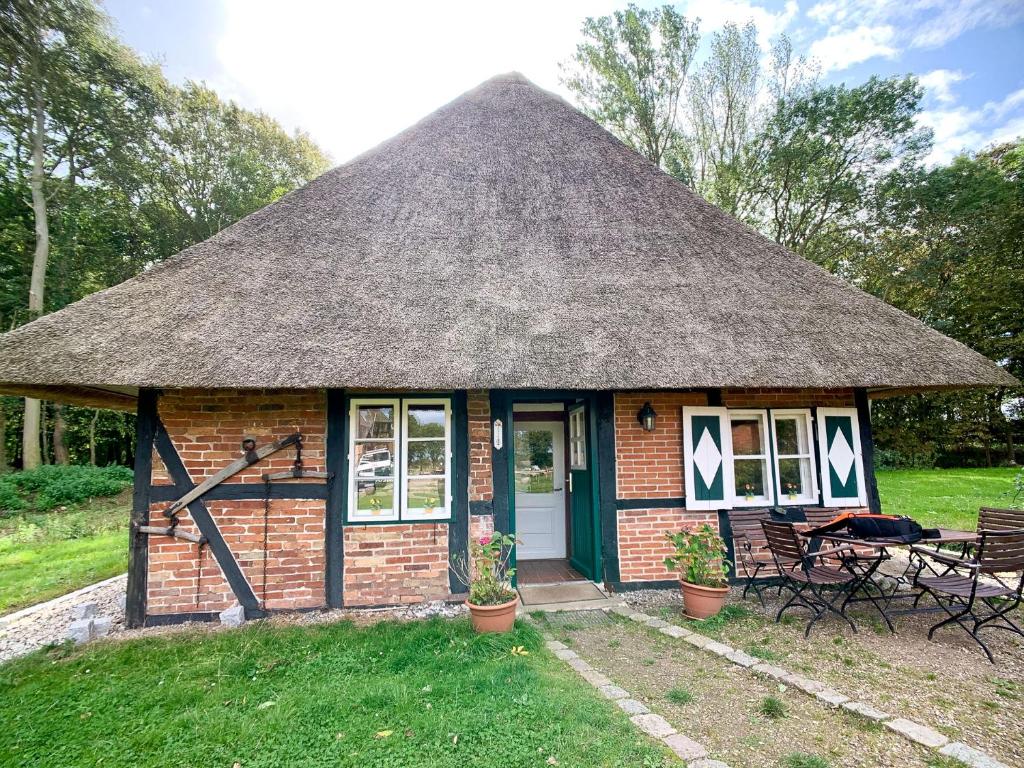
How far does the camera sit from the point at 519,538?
20.9 feet

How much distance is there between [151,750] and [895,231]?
2041cm

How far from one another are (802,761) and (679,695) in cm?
77

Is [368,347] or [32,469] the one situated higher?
[368,347]

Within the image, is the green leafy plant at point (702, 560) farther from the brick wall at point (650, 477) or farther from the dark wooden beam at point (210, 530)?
the dark wooden beam at point (210, 530)

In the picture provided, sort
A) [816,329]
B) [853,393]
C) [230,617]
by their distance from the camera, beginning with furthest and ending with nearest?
[853,393] < [816,329] < [230,617]

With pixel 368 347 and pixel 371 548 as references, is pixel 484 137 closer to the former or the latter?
pixel 368 347

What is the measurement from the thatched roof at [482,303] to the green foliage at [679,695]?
2.45 m

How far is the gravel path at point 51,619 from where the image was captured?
4148mm

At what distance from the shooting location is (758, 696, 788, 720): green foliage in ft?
9.30

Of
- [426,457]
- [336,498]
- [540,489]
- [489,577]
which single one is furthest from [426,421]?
[540,489]

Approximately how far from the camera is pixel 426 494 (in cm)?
499

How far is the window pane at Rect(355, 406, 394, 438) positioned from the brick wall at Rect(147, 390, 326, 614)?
0.49m

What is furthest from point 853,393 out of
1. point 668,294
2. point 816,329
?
point 668,294

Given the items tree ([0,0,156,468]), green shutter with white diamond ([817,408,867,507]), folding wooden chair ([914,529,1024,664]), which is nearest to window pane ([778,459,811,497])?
green shutter with white diamond ([817,408,867,507])
